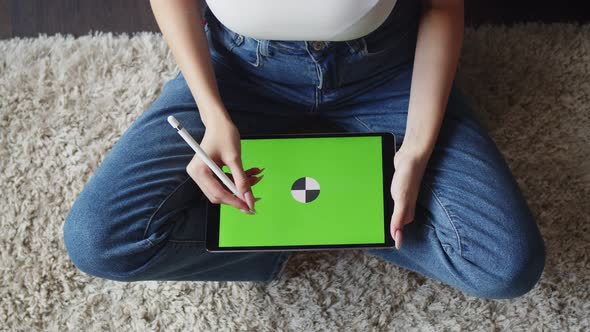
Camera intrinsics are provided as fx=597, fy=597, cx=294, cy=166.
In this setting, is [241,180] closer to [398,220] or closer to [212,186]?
[212,186]

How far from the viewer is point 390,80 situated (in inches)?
34.5

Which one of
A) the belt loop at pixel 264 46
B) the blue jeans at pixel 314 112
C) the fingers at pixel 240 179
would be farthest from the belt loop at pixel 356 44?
→ the fingers at pixel 240 179

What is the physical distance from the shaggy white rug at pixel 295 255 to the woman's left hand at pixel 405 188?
11.1 inches

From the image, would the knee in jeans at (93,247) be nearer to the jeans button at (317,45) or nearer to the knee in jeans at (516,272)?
the jeans button at (317,45)

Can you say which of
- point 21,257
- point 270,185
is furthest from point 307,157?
point 21,257

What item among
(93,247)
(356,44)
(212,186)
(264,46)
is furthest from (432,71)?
(93,247)

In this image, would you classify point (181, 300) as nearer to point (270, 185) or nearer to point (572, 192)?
point (270, 185)

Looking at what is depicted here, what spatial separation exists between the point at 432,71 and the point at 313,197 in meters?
0.24

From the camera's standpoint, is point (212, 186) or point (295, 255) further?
point (295, 255)

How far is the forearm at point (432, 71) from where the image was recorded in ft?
2.66

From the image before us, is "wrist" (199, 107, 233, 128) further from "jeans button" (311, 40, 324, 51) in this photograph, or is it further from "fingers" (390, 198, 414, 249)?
"fingers" (390, 198, 414, 249)

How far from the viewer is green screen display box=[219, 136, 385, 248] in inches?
32.1

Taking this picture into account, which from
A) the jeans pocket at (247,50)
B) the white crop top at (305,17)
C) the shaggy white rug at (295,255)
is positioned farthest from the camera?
the shaggy white rug at (295,255)

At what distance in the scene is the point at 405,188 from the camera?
78cm
